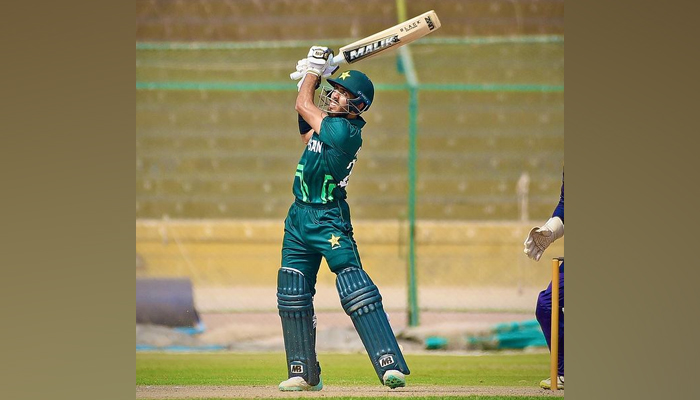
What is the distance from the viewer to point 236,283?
24.7 ft

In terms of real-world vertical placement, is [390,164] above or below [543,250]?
above

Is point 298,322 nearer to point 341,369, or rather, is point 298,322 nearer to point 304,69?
point 304,69

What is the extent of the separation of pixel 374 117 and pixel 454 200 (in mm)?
793

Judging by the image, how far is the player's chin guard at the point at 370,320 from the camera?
14.3 ft

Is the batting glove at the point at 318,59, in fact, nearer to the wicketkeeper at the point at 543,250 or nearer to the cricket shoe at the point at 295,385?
the wicketkeeper at the point at 543,250

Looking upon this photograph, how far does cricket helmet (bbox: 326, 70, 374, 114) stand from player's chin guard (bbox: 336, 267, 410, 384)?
26.1 inches

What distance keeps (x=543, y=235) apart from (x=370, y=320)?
0.90 meters

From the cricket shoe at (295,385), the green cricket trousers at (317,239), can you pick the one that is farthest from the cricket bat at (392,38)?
the cricket shoe at (295,385)

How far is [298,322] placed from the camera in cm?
444

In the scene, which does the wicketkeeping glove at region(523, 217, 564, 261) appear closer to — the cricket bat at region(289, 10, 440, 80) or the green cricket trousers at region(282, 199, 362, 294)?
the green cricket trousers at region(282, 199, 362, 294)

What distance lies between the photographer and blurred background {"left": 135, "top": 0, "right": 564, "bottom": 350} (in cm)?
761

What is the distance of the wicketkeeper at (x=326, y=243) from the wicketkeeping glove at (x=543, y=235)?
2.58 feet

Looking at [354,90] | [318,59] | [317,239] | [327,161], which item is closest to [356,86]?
[354,90]

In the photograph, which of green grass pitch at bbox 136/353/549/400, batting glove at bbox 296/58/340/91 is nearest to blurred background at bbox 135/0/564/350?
green grass pitch at bbox 136/353/549/400
